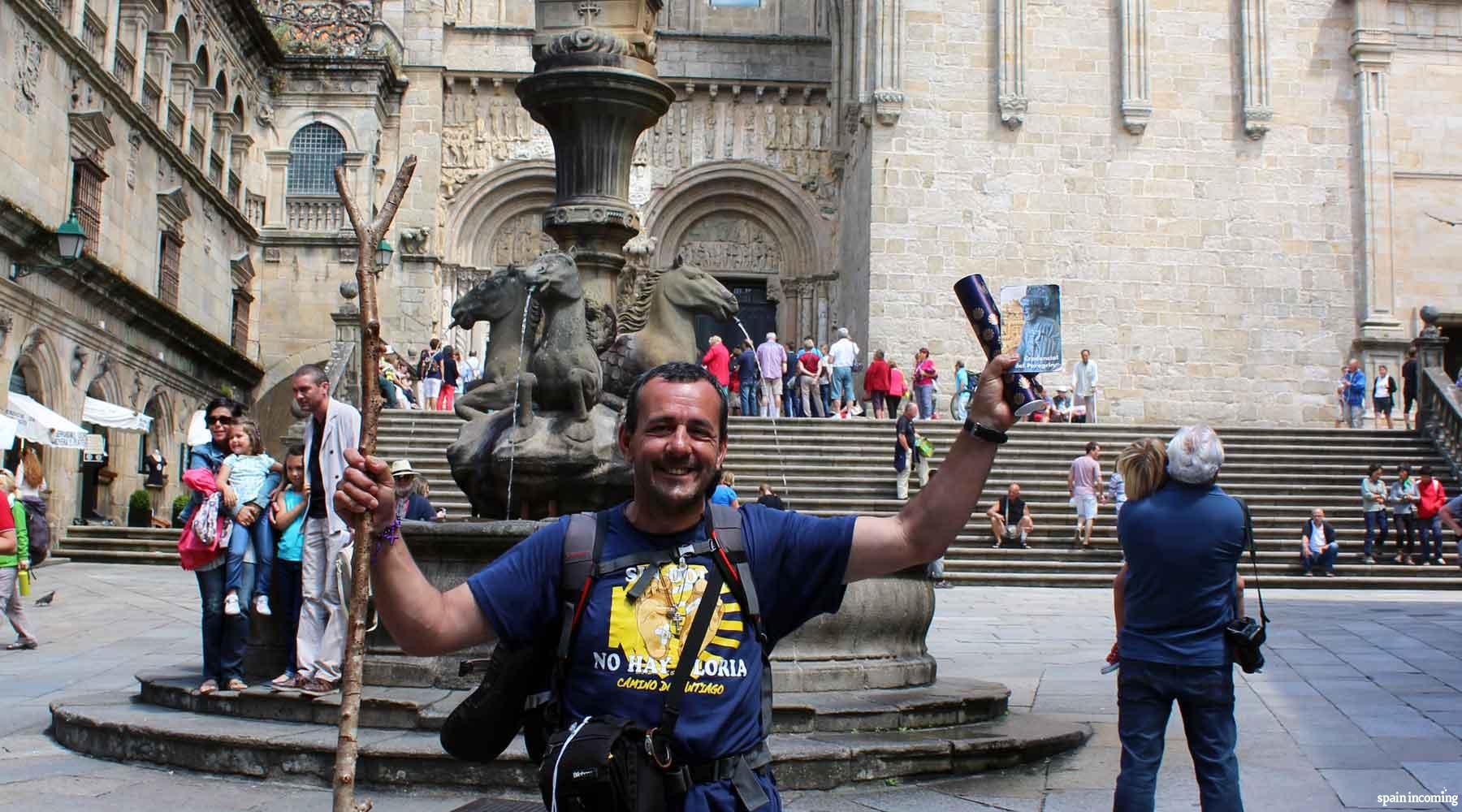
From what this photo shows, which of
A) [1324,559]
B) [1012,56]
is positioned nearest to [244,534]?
[1324,559]

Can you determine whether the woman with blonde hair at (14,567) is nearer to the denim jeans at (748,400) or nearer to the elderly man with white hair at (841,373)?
the denim jeans at (748,400)

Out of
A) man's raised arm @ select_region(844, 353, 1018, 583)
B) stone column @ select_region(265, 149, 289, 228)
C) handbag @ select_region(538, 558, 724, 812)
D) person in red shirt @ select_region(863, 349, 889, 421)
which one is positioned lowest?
handbag @ select_region(538, 558, 724, 812)

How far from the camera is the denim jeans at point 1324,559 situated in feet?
57.3

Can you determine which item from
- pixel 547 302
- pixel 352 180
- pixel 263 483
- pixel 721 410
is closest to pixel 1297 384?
pixel 352 180

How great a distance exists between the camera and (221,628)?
7.10 meters

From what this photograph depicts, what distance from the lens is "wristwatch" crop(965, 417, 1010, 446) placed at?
265 cm

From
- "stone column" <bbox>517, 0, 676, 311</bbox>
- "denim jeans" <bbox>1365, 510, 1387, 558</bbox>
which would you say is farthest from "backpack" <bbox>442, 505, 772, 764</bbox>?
"denim jeans" <bbox>1365, 510, 1387, 558</bbox>

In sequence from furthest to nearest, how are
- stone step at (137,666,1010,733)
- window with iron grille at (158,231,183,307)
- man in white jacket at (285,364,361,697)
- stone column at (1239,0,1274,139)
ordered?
stone column at (1239,0,1274,139)
window with iron grille at (158,231,183,307)
man in white jacket at (285,364,361,697)
stone step at (137,666,1010,733)

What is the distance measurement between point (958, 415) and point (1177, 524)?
20.7m

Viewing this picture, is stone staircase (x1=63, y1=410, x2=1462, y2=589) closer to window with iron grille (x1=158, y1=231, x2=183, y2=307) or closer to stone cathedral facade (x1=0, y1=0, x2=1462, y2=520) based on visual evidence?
stone cathedral facade (x1=0, y1=0, x2=1462, y2=520)

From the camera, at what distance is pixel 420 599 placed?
2627mm

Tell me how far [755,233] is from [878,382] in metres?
10.9

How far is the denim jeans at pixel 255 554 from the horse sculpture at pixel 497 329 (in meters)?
2.00

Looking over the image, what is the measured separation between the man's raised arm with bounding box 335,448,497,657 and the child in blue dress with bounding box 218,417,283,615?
4.81 metres
